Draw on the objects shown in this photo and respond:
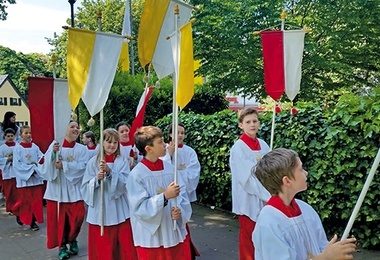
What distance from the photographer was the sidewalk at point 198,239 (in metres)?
5.91

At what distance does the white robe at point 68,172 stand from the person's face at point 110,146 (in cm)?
106

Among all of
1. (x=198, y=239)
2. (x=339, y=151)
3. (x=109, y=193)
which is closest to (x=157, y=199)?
(x=109, y=193)

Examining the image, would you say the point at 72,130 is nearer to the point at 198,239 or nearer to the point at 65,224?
the point at 65,224

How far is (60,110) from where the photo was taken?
533cm

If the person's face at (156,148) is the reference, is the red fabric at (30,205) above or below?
below

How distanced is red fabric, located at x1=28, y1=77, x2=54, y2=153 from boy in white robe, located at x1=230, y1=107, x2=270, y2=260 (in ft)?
7.85

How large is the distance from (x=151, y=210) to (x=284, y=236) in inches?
64.9

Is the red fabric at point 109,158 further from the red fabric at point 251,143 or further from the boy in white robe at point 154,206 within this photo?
the red fabric at point 251,143

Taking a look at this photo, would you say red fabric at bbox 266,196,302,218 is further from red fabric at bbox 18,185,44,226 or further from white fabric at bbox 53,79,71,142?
red fabric at bbox 18,185,44,226

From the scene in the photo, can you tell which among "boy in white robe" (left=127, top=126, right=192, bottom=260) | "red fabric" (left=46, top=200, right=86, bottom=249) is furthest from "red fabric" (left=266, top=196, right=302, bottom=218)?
"red fabric" (left=46, top=200, right=86, bottom=249)

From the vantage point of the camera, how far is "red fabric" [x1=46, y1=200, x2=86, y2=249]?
575 cm

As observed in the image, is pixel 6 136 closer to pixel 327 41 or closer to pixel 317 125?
pixel 317 125

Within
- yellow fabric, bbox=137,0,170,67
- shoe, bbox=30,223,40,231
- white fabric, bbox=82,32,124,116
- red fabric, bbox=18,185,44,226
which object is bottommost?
shoe, bbox=30,223,40,231

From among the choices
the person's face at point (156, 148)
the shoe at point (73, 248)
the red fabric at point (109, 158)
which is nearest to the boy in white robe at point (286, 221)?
the person's face at point (156, 148)
